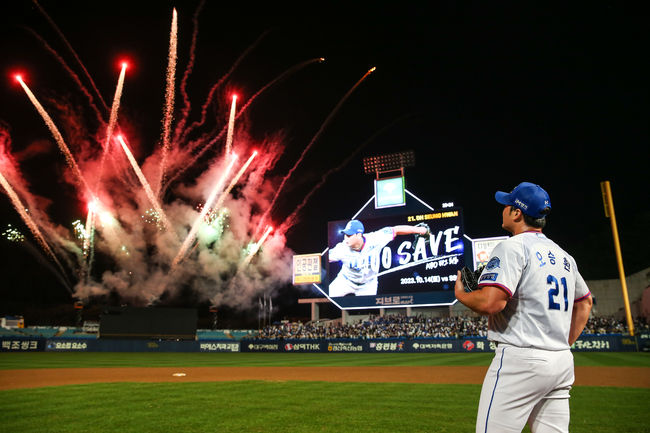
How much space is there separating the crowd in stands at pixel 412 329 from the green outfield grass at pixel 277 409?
21806mm

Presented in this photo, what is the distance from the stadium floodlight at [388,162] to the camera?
44.7m

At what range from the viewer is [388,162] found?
149 ft

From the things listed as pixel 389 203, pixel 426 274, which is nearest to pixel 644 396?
pixel 426 274

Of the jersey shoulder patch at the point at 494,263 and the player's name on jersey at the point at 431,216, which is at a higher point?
the player's name on jersey at the point at 431,216

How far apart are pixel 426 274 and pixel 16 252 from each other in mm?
46204

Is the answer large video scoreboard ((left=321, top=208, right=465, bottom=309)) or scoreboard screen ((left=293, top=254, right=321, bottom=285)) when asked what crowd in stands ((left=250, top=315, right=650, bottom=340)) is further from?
scoreboard screen ((left=293, top=254, right=321, bottom=285))

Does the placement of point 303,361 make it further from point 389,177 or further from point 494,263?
point 389,177

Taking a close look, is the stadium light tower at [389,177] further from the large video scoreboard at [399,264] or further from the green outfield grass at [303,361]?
the green outfield grass at [303,361]

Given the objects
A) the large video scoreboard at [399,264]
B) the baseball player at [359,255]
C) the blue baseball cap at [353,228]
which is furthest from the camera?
the blue baseball cap at [353,228]

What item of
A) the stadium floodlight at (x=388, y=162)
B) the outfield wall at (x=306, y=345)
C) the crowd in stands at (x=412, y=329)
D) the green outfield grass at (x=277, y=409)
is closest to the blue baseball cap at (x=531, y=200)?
the green outfield grass at (x=277, y=409)

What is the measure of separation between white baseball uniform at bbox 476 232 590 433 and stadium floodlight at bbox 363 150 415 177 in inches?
1677

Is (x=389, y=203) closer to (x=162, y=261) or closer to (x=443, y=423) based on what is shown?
(x=162, y=261)

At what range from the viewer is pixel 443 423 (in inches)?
262

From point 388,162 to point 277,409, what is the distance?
128ft
